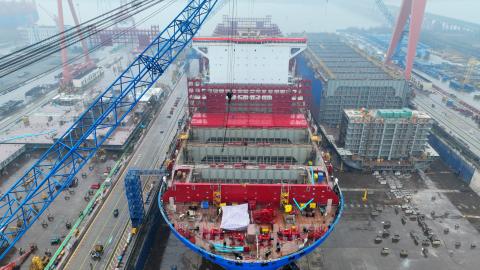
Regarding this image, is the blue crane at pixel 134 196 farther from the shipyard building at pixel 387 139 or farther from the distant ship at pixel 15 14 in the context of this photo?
the distant ship at pixel 15 14

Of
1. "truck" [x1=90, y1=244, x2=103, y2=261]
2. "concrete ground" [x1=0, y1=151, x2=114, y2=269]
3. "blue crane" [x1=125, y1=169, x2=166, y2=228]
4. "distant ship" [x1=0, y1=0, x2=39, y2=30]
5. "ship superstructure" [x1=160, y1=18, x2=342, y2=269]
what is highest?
"distant ship" [x1=0, y1=0, x2=39, y2=30]

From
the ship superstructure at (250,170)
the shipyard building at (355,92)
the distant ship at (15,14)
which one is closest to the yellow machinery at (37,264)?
the ship superstructure at (250,170)

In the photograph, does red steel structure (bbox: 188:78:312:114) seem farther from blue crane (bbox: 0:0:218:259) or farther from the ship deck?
the ship deck

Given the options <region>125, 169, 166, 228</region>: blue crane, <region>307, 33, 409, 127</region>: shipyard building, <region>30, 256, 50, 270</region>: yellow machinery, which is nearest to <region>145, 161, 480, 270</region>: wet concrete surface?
<region>125, 169, 166, 228</region>: blue crane

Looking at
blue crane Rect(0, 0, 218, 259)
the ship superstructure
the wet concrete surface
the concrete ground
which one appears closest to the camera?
the ship superstructure

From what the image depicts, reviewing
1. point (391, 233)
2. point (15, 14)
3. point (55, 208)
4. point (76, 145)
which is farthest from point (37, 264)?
point (15, 14)

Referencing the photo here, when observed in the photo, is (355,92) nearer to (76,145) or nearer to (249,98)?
(249,98)
